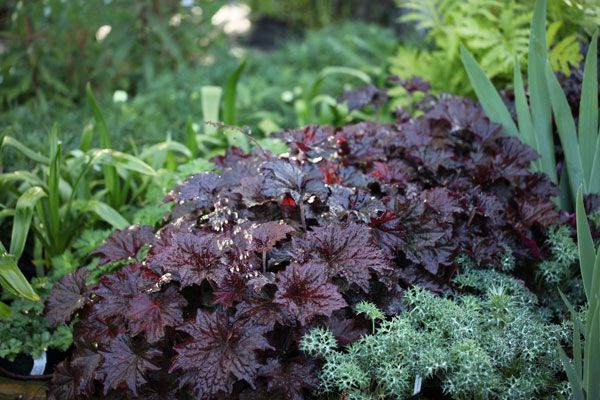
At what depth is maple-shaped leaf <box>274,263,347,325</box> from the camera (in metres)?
1.57

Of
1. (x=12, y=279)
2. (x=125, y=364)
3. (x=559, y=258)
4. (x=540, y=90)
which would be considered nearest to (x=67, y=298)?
(x=12, y=279)

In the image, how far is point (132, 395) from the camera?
1656mm

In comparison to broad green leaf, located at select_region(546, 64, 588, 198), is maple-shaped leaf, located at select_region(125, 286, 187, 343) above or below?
below

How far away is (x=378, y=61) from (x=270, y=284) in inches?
122

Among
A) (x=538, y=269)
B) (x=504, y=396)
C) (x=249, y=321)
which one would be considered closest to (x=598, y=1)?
(x=538, y=269)

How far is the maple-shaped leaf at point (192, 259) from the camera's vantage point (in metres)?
1.65

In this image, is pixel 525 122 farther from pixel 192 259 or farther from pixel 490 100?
pixel 192 259

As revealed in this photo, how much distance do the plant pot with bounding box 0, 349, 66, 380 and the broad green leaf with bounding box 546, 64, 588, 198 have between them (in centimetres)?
199

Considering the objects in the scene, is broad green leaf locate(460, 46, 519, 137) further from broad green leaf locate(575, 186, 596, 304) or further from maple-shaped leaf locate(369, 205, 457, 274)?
broad green leaf locate(575, 186, 596, 304)

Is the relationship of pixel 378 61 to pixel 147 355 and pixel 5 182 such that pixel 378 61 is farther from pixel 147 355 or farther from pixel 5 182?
pixel 147 355

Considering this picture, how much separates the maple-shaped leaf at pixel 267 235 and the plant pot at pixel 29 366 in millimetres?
928

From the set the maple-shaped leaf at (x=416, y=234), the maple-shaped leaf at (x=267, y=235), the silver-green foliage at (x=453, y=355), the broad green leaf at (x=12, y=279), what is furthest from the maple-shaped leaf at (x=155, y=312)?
the maple-shaped leaf at (x=416, y=234)

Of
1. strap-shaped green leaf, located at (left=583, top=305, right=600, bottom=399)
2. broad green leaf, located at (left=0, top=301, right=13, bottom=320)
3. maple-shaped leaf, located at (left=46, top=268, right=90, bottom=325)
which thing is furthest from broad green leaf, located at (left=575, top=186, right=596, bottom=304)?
broad green leaf, located at (left=0, top=301, right=13, bottom=320)

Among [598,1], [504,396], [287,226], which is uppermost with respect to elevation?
[598,1]
